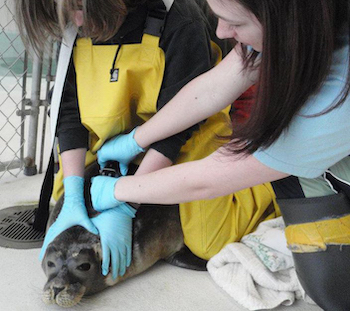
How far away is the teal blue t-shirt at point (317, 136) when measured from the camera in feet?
2.48

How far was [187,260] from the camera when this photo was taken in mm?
1305

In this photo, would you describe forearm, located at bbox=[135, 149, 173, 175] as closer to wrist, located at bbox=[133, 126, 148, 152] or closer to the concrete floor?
wrist, located at bbox=[133, 126, 148, 152]

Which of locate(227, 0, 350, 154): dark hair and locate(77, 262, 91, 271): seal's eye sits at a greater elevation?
locate(227, 0, 350, 154): dark hair

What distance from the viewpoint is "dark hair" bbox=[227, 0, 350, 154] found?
2.15ft

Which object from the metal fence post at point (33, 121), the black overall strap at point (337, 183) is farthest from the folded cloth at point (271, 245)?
the metal fence post at point (33, 121)

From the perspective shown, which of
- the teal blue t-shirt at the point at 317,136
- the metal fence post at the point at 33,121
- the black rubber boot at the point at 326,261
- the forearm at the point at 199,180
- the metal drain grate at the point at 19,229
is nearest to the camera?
the teal blue t-shirt at the point at 317,136

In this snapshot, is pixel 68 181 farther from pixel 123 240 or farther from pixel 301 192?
pixel 301 192

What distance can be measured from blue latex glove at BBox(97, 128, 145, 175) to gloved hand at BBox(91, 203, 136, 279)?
13cm

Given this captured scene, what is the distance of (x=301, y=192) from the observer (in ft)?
3.39

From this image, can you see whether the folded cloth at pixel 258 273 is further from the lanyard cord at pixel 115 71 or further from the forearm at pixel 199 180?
the lanyard cord at pixel 115 71

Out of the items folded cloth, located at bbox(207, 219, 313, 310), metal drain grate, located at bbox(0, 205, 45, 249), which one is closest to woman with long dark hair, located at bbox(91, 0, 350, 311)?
folded cloth, located at bbox(207, 219, 313, 310)

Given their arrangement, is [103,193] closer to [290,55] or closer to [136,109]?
[136,109]

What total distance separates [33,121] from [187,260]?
0.81 m

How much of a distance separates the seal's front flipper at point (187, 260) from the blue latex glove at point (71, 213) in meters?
0.25
